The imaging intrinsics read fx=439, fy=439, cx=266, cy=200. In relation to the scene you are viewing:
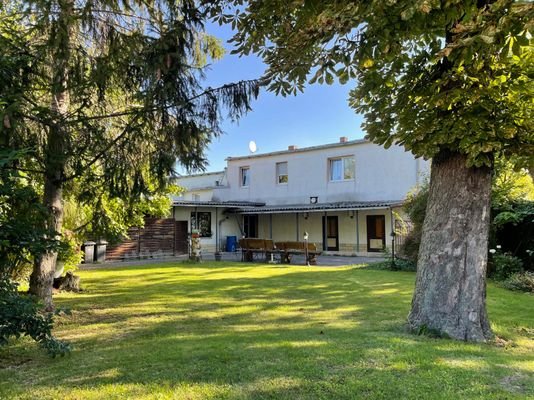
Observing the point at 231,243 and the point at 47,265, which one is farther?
the point at 231,243

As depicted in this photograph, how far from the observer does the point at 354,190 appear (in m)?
25.8

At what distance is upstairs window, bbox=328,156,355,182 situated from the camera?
2625cm

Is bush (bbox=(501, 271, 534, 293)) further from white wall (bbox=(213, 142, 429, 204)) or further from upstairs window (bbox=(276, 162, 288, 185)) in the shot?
upstairs window (bbox=(276, 162, 288, 185))

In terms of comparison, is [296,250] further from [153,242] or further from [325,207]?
[153,242]

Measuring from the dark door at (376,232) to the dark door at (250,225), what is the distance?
348 inches

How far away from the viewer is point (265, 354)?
498cm

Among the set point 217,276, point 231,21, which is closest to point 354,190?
point 217,276

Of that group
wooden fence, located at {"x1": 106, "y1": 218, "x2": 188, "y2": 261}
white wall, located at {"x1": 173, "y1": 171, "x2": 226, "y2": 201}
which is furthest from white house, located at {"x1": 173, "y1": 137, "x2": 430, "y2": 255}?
wooden fence, located at {"x1": 106, "y1": 218, "x2": 188, "y2": 261}

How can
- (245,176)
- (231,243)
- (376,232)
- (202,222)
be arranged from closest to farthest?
1. (376,232)
2. (202,222)
3. (231,243)
4. (245,176)

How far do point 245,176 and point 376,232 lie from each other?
453 inches

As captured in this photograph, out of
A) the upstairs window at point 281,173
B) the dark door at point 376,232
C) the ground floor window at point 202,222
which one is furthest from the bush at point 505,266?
the ground floor window at point 202,222

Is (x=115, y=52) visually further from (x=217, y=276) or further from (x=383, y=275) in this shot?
(x=383, y=275)

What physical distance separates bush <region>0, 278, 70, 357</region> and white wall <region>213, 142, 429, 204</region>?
20363 millimetres

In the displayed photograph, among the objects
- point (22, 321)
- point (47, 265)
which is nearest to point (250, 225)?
point (47, 265)
